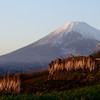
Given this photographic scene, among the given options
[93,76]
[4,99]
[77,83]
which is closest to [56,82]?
[77,83]

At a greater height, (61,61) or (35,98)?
(61,61)

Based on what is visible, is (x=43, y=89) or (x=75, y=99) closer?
→ (x=75, y=99)

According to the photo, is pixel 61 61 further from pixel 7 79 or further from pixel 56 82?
pixel 7 79

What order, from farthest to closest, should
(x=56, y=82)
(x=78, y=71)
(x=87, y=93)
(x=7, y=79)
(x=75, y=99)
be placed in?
(x=78, y=71)
(x=56, y=82)
(x=7, y=79)
(x=87, y=93)
(x=75, y=99)

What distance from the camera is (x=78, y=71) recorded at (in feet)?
64.4

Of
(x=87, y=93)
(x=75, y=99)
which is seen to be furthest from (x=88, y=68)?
(x=75, y=99)

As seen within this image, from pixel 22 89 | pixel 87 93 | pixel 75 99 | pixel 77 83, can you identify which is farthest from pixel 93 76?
pixel 75 99

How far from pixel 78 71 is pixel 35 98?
8533 millimetres

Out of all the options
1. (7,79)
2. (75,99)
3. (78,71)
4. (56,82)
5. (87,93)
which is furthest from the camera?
(78,71)

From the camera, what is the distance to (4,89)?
16.2m

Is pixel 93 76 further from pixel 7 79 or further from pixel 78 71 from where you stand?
pixel 7 79

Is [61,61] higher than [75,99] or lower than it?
higher

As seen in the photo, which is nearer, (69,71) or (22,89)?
(22,89)

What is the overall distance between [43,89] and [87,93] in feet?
13.9
